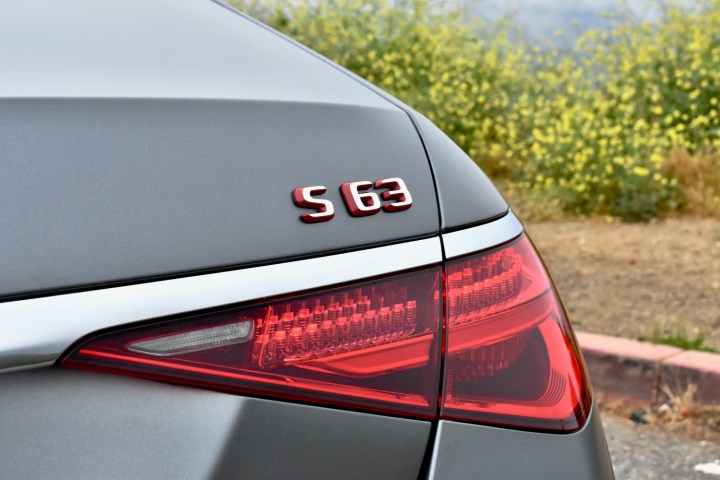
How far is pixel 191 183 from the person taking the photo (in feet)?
3.26

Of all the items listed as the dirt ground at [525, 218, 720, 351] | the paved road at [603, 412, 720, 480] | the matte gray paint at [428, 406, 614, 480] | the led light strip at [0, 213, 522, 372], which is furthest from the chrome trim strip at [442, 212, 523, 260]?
the dirt ground at [525, 218, 720, 351]

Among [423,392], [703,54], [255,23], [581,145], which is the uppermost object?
[255,23]

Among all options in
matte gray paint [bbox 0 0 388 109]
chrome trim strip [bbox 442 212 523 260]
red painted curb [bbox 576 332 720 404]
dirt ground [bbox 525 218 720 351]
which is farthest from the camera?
dirt ground [bbox 525 218 720 351]

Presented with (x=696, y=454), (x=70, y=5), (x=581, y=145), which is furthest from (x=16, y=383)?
(x=581, y=145)

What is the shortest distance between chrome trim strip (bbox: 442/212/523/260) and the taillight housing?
13mm

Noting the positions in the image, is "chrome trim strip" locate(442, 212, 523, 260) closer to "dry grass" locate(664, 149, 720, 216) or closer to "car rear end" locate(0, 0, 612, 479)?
"car rear end" locate(0, 0, 612, 479)

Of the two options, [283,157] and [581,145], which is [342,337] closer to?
[283,157]

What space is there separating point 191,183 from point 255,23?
59 centimetres

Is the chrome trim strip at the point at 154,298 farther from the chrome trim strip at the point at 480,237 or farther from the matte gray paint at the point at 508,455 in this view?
the matte gray paint at the point at 508,455

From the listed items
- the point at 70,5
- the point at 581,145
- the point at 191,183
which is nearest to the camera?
the point at 191,183

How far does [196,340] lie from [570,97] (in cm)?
815

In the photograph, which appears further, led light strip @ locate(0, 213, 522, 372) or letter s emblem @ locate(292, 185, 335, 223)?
letter s emblem @ locate(292, 185, 335, 223)

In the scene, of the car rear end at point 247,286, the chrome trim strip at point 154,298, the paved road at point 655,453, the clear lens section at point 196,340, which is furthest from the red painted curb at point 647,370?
the clear lens section at point 196,340

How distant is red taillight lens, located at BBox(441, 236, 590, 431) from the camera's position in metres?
1.12
